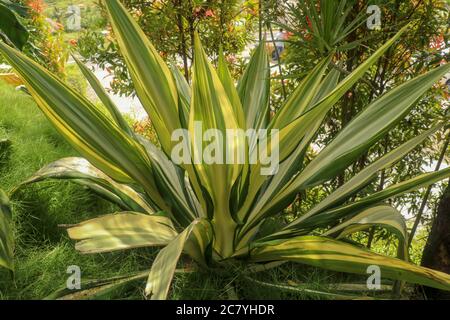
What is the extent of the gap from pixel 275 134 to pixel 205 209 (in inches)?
10.1

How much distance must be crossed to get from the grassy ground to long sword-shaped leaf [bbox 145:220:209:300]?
9.7 inches

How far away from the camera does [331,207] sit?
1.34 meters

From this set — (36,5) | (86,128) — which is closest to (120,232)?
(86,128)

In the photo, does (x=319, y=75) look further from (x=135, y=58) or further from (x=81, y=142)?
(x=81, y=142)

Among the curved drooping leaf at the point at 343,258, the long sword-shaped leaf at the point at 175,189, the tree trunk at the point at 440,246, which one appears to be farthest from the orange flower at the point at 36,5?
the tree trunk at the point at 440,246

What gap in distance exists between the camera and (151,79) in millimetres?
1299

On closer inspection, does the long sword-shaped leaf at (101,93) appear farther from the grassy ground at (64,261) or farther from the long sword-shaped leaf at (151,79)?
the grassy ground at (64,261)

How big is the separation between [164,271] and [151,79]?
21.1 inches

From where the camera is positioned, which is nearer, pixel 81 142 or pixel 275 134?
pixel 275 134

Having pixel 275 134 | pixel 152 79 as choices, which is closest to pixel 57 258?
pixel 152 79

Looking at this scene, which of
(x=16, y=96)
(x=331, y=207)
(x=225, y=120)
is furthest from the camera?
(x=16, y=96)

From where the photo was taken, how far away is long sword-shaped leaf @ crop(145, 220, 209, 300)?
0.91 m

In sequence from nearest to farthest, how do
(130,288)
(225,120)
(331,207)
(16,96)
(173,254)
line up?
(173,254) → (225,120) → (130,288) → (331,207) → (16,96)
